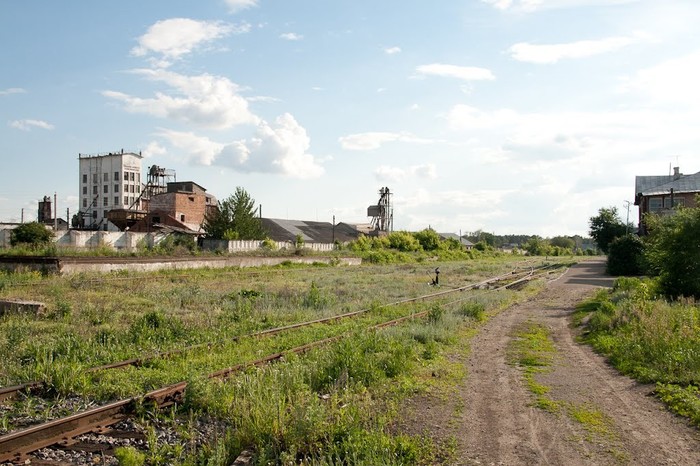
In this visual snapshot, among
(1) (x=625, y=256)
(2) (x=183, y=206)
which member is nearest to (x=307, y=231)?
(2) (x=183, y=206)

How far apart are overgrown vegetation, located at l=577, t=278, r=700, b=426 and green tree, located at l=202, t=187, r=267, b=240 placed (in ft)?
153

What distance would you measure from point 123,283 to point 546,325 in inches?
682

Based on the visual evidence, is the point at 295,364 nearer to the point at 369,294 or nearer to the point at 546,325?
the point at 546,325

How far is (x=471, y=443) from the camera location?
21.7 feet

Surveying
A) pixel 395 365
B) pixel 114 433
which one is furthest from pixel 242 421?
pixel 395 365

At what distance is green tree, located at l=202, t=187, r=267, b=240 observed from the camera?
59616mm

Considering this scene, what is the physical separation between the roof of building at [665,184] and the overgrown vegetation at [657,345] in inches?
1938

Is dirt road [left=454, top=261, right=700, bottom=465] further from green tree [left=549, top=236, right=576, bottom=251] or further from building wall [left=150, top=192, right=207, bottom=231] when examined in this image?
green tree [left=549, top=236, right=576, bottom=251]

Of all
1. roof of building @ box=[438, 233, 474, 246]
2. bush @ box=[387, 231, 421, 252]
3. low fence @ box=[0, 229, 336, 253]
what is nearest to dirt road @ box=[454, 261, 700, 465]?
low fence @ box=[0, 229, 336, 253]

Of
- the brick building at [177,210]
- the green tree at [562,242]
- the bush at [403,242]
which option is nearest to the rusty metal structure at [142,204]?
the brick building at [177,210]

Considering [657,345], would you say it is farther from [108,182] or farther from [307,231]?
[108,182]

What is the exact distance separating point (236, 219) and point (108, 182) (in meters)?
52.9

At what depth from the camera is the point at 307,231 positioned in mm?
85812

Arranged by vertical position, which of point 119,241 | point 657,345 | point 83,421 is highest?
point 119,241
